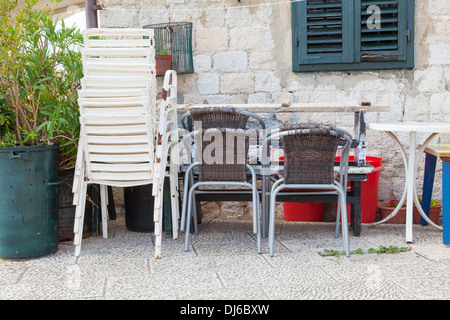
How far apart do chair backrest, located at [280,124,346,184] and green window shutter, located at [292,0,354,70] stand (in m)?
1.69

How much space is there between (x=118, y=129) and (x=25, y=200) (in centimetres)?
87

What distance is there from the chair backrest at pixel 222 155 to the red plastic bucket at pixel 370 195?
146cm

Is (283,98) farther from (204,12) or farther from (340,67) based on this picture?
(204,12)

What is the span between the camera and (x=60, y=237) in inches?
198

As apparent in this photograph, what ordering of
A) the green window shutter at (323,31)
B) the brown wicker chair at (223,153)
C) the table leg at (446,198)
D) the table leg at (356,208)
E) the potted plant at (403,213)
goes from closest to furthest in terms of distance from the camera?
the brown wicker chair at (223,153), the table leg at (446,198), the table leg at (356,208), the potted plant at (403,213), the green window shutter at (323,31)

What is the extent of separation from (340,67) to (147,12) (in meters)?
2.07

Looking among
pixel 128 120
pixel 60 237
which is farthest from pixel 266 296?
pixel 60 237

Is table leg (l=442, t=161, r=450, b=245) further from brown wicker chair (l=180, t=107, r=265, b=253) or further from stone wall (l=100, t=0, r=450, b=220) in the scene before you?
brown wicker chair (l=180, t=107, r=265, b=253)

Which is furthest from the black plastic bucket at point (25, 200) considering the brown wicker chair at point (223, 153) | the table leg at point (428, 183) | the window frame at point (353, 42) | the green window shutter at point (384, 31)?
the table leg at point (428, 183)

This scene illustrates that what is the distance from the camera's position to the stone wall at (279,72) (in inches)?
231

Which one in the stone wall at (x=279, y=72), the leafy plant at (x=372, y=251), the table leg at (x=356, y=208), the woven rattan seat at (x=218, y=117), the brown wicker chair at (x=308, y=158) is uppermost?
the stone wall at (x=279, y=72)

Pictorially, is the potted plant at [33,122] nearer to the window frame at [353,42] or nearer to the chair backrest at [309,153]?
the chair backrest at [309,153]

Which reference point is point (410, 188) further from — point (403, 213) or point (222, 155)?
point (222, 155)

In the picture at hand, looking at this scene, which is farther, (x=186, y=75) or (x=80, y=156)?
(x=186, y=75)
